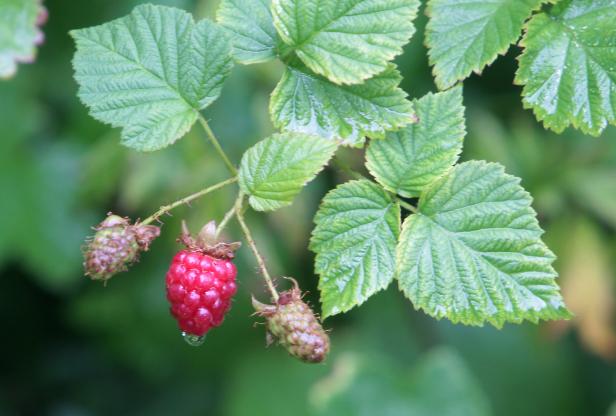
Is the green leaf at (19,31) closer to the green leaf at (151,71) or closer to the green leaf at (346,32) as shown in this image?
the green leaf at (151,71)

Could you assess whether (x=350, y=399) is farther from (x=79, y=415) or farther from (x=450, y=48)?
(x=450, y=48)

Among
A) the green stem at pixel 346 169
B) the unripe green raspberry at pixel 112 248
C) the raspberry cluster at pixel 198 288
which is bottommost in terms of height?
the raspberry cluster at pixel 198 288

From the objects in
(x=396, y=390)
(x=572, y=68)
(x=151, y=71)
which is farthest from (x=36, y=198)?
(x=572, y=68)

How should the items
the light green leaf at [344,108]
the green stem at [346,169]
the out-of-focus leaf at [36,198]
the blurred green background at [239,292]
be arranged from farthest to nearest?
1. the out-of-focus leaf at [36,198]
2. the blurred green background at [239,292]
3. the green stem at [346,169]
4. the light green leaf at [344,108]

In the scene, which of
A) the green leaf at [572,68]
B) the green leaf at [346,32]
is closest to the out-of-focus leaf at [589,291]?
the green leaf at [572,68]

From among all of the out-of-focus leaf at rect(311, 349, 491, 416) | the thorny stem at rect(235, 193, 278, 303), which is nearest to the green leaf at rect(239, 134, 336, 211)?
the thorny stem at rect(235, 193, 278, 303)

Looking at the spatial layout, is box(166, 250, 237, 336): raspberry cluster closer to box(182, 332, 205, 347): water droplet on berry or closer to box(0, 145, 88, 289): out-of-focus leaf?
box(182, 332, 205, 347): water droplet on berry

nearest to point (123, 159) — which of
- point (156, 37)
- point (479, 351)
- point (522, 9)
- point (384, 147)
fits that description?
point (156, 37)
